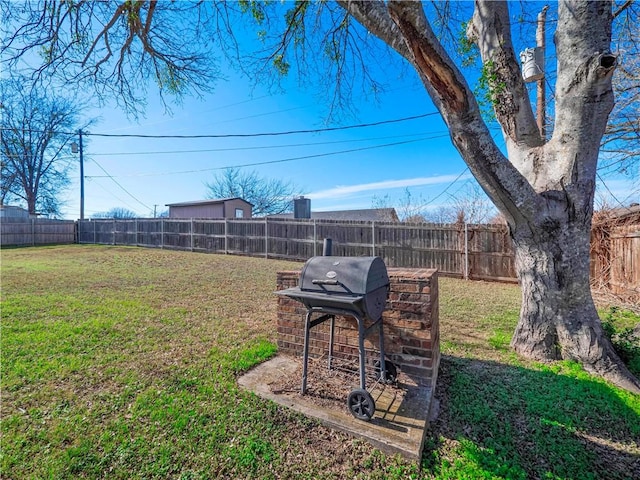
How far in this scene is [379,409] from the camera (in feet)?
7.06

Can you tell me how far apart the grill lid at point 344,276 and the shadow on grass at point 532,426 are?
3.70 feet

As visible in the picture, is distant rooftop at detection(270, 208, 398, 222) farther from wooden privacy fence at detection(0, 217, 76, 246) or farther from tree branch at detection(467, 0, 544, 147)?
tree branch at detection(467, 0, 544, 147)

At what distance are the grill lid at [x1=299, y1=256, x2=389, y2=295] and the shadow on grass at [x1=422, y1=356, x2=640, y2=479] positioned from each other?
3.70 ft

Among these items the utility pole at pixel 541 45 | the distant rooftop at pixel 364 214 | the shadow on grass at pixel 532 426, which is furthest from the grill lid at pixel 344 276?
the distant rooftop at pixel 364 214

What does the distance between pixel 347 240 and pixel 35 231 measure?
19351 mm

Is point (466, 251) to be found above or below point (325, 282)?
below

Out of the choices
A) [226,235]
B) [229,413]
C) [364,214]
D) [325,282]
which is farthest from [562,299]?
[364,214]

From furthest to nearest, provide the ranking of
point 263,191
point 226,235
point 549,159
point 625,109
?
point 263,191
point 226,235
point 625,109
point 549,159

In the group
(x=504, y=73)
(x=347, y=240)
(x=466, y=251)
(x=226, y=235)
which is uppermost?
(x=504, y=73)

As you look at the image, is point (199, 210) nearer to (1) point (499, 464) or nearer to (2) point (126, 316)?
(2) point (126, 316)

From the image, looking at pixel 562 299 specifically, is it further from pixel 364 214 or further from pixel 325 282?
pixel 364 214

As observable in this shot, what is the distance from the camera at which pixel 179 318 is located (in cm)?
443

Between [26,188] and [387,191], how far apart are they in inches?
1100

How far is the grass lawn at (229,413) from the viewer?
172cm
